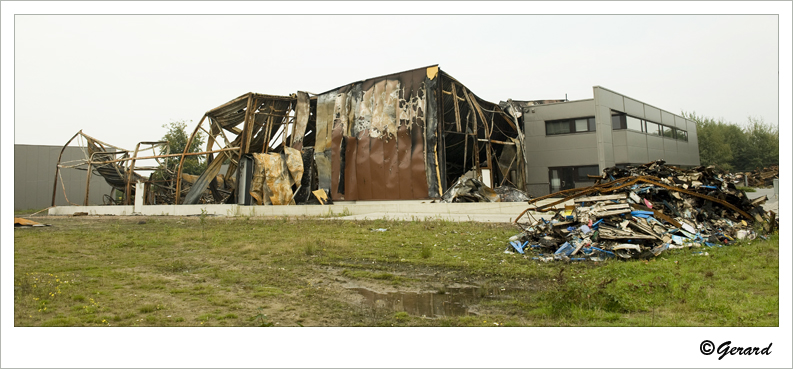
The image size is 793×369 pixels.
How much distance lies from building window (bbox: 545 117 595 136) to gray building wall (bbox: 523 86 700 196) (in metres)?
0.23

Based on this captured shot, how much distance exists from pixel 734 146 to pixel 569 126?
1973 centimetres

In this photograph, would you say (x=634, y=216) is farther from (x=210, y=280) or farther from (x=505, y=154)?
(x=505, y=154)

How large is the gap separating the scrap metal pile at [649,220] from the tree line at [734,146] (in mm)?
26582

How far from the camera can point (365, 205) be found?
18156 millimetres

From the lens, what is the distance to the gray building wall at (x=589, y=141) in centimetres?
2219

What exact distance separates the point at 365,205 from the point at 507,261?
446 inches

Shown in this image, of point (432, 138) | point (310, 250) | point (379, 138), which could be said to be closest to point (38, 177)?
point (379, 138)

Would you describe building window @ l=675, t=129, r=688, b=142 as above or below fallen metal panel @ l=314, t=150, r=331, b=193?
above

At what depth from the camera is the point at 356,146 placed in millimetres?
20266

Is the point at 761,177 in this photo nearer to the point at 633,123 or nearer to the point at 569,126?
the point at 633,123

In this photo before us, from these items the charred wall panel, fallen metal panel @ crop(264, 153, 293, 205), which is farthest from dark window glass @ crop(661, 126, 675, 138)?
fallen metal panel @ crop(264, 153, 293, 205)

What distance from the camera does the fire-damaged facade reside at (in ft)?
60.5

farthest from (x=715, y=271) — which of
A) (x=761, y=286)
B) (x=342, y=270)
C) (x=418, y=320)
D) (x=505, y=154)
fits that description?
(x=505, y=154)

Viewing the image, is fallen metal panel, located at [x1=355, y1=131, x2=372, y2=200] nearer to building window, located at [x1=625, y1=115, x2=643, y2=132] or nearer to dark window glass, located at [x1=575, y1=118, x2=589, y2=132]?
dark window glass, located at [x1=575, y1=118, x2=589, y2=132]
